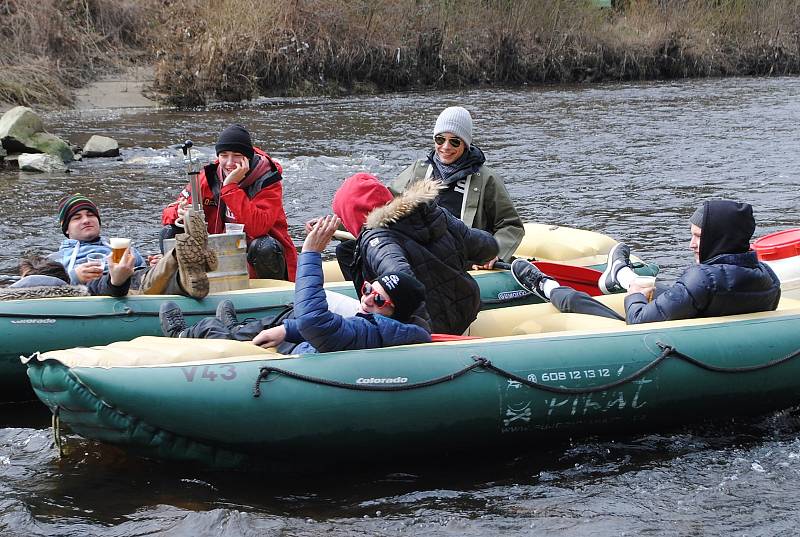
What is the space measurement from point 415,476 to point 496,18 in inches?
828

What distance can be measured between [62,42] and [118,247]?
673 inches

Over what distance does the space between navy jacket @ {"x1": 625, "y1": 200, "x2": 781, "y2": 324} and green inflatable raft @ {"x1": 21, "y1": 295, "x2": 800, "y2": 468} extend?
0.29 feet

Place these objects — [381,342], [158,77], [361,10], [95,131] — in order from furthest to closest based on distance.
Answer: [361,10], [158,77], [95,131], [381,342]

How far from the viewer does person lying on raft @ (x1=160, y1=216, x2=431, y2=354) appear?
437 cm

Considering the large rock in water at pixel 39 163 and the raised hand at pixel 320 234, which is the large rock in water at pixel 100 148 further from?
the raised hand at pixel 320 234

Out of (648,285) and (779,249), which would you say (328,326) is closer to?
(648,285)

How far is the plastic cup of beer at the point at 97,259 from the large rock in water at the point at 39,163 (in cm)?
781

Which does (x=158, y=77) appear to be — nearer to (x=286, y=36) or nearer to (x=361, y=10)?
(x=286, y=36)

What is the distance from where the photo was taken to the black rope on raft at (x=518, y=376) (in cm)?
441

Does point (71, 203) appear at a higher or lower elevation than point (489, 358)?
higher

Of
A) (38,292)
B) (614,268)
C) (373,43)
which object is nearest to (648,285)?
(614,268)

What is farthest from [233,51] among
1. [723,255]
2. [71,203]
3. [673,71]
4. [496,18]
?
[723,255]

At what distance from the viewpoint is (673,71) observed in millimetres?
24609

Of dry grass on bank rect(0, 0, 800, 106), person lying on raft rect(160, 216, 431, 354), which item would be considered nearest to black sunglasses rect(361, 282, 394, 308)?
person lying on raft rect(160, 216, 431, 354)
